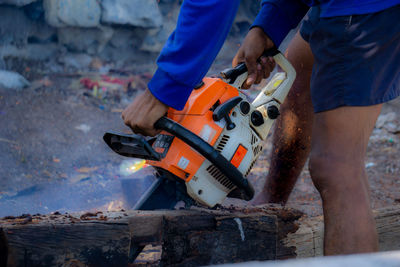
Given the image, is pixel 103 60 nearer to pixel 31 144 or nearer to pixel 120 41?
pixel 120 41

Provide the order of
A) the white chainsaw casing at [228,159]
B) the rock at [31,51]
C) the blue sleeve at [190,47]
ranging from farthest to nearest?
the rock at [31,51], the white chainsaw casing at [228,159], the blue sleeve at [190,47]

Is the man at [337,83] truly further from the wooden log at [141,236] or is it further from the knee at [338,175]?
the wooden log at [141,236]

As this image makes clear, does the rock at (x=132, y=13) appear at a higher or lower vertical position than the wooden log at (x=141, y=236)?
lower

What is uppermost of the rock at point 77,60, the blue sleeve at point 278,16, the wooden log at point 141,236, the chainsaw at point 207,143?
the blue sleeve at point 278,16

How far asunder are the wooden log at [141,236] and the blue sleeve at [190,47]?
1.74 feet

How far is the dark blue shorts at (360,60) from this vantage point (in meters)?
1.40

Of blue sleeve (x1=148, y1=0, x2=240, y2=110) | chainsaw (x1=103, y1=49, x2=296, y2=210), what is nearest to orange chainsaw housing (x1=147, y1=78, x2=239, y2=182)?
chainsaw (x1=103, y1=49, x2=296, y2=210)

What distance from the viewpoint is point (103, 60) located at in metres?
5.97

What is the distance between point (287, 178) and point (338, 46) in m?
1.08

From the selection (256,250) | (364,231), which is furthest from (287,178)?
(364,231)

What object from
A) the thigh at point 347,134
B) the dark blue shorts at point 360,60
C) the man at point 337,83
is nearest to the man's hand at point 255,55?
the man at point 337,83

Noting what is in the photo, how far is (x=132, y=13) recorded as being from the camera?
5.82 m

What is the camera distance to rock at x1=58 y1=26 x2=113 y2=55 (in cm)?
554

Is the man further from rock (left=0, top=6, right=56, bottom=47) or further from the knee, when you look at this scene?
rock (left=0, top=6, right=56, bottom=47)
